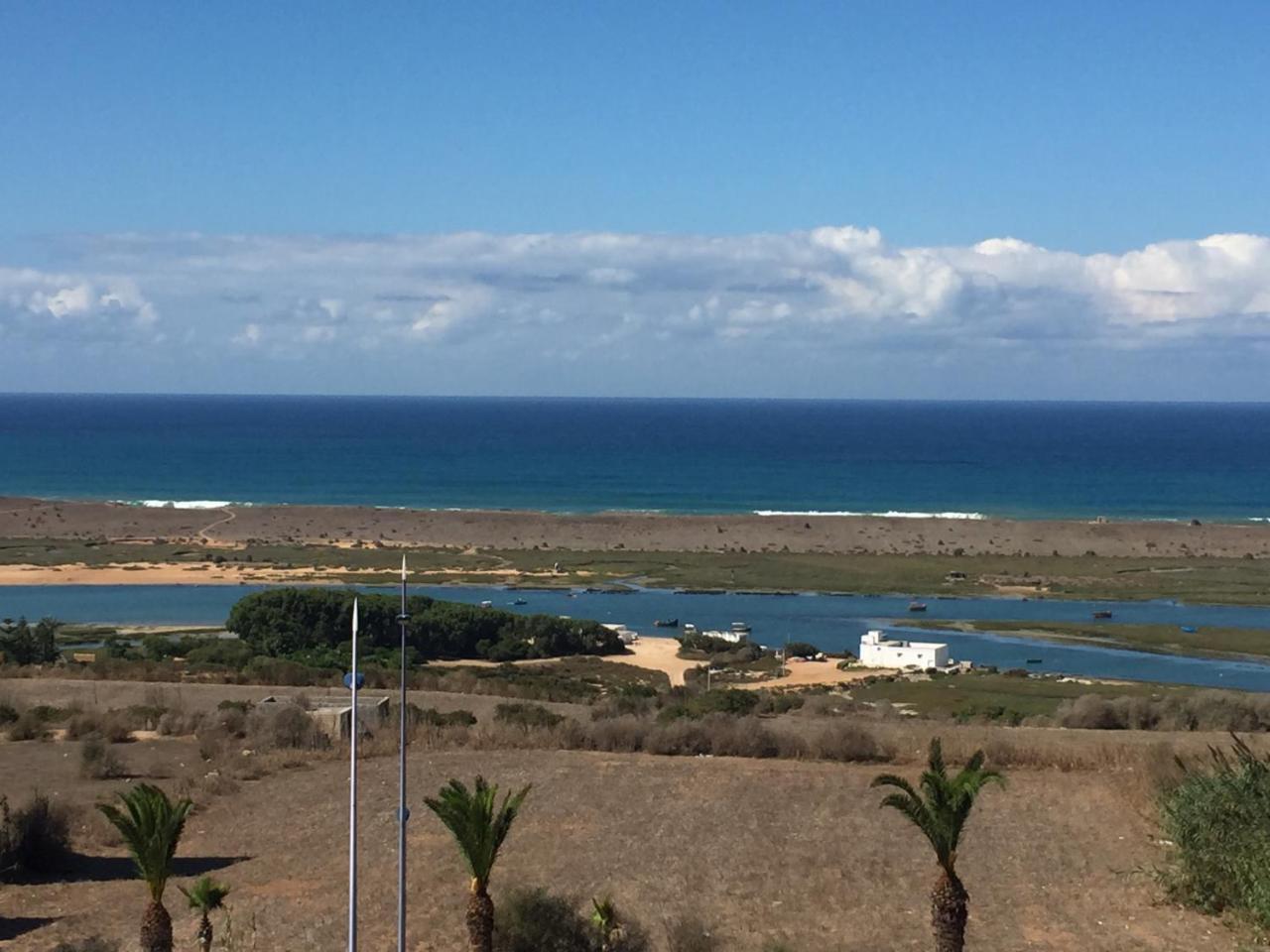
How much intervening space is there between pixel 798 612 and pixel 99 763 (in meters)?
41.0

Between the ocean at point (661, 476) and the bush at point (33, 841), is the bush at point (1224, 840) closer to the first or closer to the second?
the bush at point (33, 841)

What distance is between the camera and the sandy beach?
8625cm

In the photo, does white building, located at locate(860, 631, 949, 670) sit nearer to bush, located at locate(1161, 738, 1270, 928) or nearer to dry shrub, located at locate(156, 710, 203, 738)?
dry shrub, located at locate(156, 710, 203, 738)

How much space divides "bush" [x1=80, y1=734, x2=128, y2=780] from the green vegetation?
124 ft

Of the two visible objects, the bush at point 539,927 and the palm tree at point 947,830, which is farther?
the bush at point 539,927

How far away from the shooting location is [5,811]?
62.4 ft

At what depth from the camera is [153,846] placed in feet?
47.8

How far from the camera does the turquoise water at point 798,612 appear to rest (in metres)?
49.8

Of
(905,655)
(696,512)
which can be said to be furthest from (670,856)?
(696,512)

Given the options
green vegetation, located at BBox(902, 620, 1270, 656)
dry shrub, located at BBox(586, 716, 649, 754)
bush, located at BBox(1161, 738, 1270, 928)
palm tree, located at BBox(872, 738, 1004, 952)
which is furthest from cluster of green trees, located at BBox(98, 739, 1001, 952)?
green vegetation, located at BBox(902, 620, 1270, 656)

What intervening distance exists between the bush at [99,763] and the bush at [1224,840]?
16353 mm

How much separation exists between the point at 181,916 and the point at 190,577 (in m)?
55.8

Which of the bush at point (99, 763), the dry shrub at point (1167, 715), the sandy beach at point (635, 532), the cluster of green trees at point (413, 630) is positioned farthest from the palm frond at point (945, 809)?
the sandy beach at point (635, 532)

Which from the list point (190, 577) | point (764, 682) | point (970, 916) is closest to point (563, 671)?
point (764, 682)
